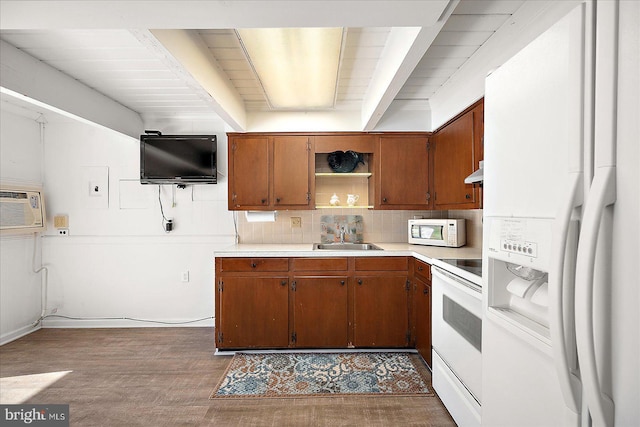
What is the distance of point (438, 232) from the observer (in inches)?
126

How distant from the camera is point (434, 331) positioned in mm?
2354

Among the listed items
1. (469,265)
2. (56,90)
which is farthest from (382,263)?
(56,90)

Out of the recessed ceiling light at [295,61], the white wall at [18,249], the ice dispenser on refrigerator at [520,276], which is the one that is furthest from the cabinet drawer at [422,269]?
the white wall at [18,249]

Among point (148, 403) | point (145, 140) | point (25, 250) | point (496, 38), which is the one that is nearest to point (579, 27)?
point (496, 38)

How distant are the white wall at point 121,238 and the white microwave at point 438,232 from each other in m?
1.98

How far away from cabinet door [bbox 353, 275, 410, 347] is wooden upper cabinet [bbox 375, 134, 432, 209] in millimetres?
824

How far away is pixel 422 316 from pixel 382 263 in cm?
55

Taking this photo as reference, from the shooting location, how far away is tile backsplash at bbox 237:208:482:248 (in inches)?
148

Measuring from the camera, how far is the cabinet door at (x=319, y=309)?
3041 millimetres

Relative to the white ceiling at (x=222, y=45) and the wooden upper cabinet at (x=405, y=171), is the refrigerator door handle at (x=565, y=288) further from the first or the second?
the wooden upper cabinet at (x=405, y=171)

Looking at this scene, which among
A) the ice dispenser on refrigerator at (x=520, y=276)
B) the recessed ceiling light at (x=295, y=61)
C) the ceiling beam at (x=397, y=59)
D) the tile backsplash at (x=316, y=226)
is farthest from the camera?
the tile backsplash at (x=316, y=226)

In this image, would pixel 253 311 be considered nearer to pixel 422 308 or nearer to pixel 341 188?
pixel 422 308

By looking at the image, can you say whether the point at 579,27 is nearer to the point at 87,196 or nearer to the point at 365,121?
the point at 365,121

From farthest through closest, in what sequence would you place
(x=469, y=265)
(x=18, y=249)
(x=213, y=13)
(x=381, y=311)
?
(x=18, y=249) → (x=381, y=311) → (x=469, y=265) → (x=213, y=13)
